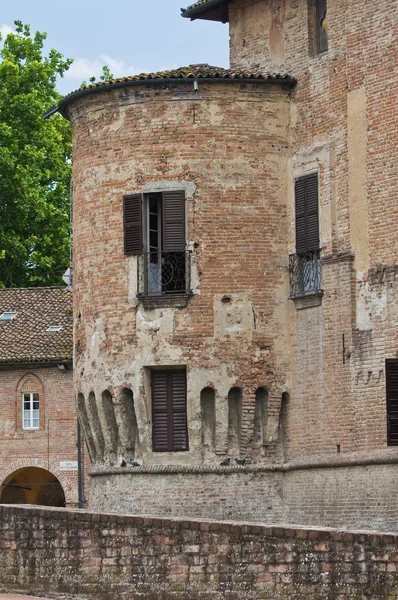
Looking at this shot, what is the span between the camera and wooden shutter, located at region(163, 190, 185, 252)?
1382 inches

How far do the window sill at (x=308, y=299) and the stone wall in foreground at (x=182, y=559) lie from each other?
7194mm

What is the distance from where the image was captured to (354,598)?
26016 mm

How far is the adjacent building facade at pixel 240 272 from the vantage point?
33750mm

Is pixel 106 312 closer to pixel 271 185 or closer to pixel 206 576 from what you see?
pixel 271 185

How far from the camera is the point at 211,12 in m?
38.9

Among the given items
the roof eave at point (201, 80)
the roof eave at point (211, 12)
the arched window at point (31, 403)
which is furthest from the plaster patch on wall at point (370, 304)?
the arched window at point (31, 403)

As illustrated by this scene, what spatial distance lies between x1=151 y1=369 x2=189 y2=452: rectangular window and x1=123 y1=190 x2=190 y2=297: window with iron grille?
1.66 m

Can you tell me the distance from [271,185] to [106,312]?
13.4ft

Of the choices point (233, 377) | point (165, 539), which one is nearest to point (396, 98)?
point (233, 377)

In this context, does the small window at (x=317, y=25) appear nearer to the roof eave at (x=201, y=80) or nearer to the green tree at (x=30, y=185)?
the roof eave at (x=201, y=80)

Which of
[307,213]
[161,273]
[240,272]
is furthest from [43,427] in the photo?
[307,213]

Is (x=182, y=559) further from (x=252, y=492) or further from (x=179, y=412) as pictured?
(x=179, y=412)

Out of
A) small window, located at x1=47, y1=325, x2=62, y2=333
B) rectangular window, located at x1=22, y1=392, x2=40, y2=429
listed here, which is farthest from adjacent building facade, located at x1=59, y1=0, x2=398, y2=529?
rectangular window, located at x1=22, y1=392, x2=40, y2=429

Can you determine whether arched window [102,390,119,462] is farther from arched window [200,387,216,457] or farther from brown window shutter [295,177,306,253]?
brown window shutter [295,177,306,253]
